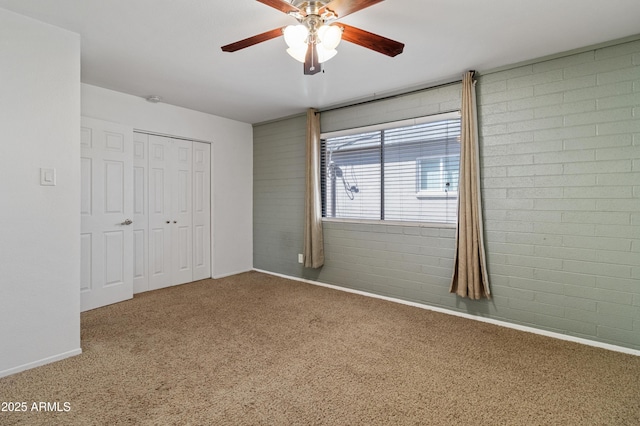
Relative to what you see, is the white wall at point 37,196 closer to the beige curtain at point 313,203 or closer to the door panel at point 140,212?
the door panel at point 140,212

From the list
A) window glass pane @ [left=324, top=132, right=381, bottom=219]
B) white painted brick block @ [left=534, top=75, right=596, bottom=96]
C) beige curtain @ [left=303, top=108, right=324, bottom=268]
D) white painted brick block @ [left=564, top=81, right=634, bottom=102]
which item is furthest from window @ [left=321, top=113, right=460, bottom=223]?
white painted brick block @ [left=564, top=81, right=634, bottom=102]

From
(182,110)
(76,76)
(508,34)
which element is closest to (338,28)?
(508,34)

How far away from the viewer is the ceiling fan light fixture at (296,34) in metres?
1.87

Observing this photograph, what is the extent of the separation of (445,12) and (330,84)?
1.55 meters

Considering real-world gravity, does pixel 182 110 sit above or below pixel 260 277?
above

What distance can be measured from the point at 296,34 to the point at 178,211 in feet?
11.1

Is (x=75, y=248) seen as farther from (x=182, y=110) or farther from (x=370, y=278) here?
(x=370, y=278)

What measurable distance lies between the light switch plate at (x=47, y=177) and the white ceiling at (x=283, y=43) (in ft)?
3.53

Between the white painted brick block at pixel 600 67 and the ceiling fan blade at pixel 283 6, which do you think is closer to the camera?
the ceiling fan blade at pixel 283 6

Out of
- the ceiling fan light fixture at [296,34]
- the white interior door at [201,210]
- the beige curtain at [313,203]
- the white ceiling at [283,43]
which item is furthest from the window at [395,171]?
the ceiling fan light fixture at [296,34]

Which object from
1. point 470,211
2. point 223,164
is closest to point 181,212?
point 223,164

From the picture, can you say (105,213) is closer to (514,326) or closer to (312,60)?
(312,60)

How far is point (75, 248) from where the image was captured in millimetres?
2488

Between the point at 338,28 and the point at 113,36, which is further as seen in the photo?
the point at 113,36
